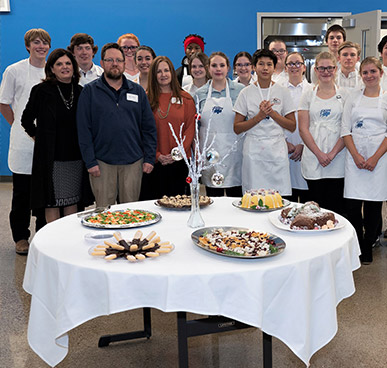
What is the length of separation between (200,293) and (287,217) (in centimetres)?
61

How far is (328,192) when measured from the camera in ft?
12.1

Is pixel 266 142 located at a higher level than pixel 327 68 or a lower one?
lower

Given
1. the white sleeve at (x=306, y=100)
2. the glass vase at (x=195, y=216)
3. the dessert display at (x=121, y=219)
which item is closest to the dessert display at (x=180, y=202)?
the dessert display at (x=121, y=219)

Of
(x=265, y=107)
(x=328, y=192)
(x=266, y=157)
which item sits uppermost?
(x=265, y=107)

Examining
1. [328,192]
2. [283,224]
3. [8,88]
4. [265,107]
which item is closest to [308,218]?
[283,224]

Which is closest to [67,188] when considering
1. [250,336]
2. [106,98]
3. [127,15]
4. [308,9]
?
[106,98]

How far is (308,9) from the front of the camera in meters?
7.04

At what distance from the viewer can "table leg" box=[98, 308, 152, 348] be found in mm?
2430

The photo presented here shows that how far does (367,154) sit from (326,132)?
1.06 feet

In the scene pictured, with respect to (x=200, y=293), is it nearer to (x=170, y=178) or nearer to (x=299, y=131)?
(x=170, y=178)

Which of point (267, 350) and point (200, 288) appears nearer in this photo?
point (200, 288)

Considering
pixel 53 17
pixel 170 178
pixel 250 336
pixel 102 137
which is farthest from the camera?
pixel 53 17

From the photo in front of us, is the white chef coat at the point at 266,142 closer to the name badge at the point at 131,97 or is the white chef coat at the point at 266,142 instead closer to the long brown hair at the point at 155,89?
the long brown hair at the point at 155,89

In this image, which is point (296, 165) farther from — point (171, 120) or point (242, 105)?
point (171, 120)
